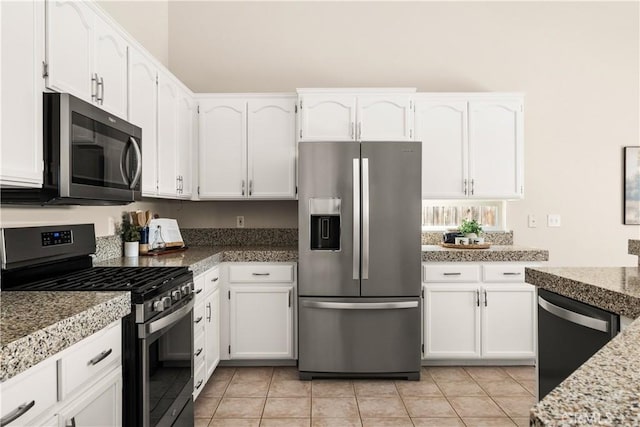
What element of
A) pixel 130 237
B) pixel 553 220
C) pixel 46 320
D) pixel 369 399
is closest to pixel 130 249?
pixel 130 237

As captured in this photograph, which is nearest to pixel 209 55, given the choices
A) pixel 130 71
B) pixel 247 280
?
pixel 130 71

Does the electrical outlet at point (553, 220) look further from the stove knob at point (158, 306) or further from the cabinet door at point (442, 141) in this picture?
the stove knob at point (158, 306)

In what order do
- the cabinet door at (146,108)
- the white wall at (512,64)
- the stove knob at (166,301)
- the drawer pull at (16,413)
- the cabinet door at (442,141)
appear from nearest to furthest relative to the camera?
1. the drawer pull at (16,413)
2. the stove knob at (166,301)
3. the cabinet door at (146,108)
4. the cabinet door at (442,141)
5. the white wall at (512,64)

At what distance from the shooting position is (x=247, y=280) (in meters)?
3.25

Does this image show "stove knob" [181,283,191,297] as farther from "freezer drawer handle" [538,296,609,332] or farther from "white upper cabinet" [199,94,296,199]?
"freezer drawer handle" [538,296,609,332]

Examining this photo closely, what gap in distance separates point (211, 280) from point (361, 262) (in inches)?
41.6

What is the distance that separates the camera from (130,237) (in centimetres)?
294

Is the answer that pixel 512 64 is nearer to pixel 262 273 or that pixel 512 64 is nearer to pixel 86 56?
pixel 262 273

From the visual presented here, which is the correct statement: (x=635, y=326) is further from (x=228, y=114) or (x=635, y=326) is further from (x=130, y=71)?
(x=228, y=114)

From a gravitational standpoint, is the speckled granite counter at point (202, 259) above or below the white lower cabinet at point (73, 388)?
above

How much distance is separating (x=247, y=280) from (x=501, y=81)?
2.89 metres

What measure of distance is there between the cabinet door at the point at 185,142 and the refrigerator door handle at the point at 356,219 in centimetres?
134

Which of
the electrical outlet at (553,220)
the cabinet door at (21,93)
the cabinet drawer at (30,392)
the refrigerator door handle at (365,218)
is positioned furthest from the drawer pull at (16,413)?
the electrical outlet at (553,220)

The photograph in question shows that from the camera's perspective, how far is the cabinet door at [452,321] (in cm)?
325
